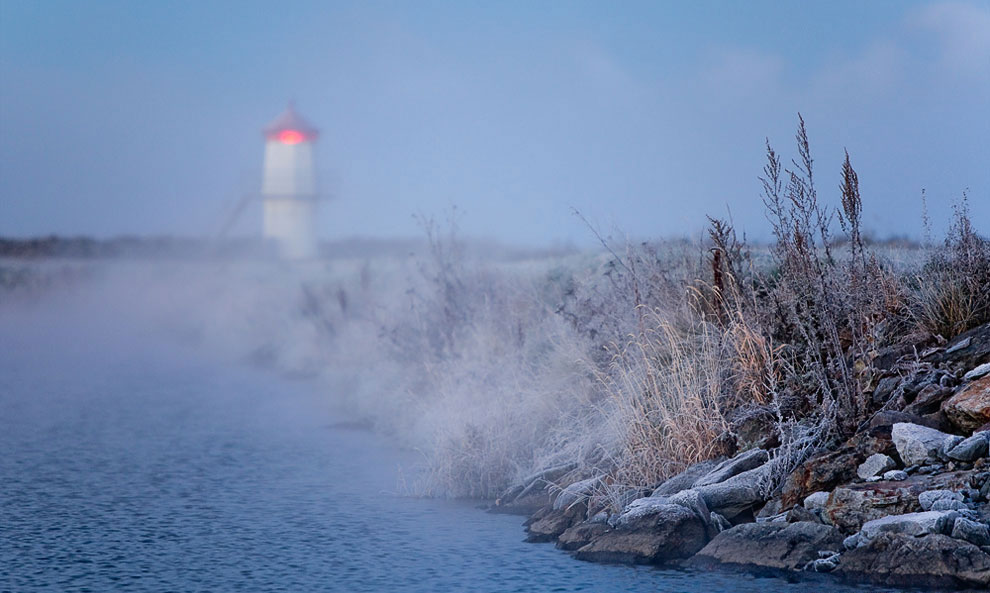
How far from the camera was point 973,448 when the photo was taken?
7617 millimetres

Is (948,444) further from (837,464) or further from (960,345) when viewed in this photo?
(960,345)

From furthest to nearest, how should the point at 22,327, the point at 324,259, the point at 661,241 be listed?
A: the point at 324,259
the point at 22,327
the point at 661,241

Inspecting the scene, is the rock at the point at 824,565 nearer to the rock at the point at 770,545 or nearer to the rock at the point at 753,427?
the rock at the point at 770,545

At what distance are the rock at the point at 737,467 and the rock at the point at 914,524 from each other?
131cm

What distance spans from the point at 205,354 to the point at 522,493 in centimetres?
2097

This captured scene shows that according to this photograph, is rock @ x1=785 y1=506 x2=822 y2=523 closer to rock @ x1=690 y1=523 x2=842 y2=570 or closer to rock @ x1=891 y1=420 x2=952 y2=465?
rock @ x1=690 y1=523 x2=842 y2=570

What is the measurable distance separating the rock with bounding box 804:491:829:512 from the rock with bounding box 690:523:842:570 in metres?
0.15

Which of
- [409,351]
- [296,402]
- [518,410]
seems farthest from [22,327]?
[518,410]

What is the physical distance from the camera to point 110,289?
49812 mm

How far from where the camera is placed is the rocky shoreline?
7203mm

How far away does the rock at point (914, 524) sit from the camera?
720 centimetres

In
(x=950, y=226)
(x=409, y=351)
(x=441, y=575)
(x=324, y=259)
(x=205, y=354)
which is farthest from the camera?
(x=324, y=259)

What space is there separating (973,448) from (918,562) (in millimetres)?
1019

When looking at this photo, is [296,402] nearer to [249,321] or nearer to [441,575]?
[441,575]
